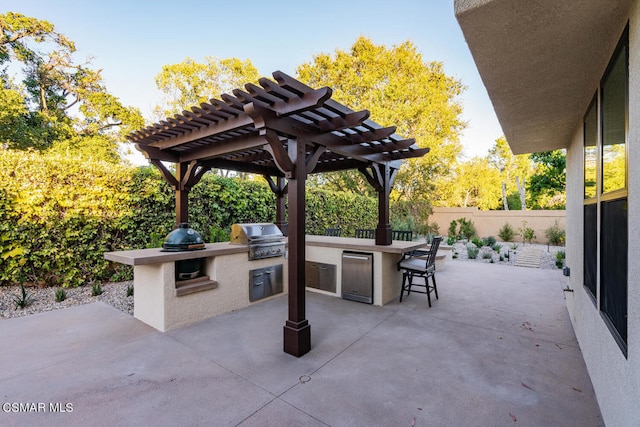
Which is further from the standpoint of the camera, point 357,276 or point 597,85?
point 357,276

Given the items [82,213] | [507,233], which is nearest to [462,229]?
[507,233]

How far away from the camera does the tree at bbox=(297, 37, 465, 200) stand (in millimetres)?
11898

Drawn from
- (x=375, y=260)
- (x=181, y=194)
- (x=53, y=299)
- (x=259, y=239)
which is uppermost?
(x=181, y=194)

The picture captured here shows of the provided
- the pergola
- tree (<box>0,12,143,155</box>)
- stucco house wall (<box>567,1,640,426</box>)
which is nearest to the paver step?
the pergola

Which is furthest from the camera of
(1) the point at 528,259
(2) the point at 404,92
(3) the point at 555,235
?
(2) the point at 404,92

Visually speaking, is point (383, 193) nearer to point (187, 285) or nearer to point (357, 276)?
point (357, 276)

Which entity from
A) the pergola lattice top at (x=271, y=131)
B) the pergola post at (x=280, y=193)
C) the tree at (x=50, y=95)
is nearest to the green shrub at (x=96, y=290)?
the pergola lattice top at (x=271, y=131)

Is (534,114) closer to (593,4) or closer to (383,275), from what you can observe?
(593,4)

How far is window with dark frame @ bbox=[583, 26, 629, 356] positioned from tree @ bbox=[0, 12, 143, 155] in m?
12.6

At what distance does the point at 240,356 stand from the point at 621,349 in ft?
9.28

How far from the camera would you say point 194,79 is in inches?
485

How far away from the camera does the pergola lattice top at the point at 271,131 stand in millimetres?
2693
